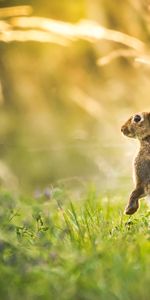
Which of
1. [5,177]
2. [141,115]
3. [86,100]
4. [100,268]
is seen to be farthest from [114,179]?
[100,268]

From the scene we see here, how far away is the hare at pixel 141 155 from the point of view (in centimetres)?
448

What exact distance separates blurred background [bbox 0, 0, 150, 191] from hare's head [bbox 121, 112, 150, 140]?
245 centimetres

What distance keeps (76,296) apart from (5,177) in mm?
2790

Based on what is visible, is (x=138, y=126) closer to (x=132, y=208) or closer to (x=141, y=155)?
(x=141, y=155)

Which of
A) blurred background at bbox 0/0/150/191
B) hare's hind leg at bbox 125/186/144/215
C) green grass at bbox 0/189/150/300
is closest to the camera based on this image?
green grass at bbox 0/189/150/300

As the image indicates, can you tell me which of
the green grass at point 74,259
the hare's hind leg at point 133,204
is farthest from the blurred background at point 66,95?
the green grass at point 74,259

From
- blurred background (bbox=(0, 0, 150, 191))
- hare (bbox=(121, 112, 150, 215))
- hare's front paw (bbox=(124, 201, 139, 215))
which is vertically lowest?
Result: hare's front paw (bbox=(124, 201, 139, 215))

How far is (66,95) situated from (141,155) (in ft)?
14.5

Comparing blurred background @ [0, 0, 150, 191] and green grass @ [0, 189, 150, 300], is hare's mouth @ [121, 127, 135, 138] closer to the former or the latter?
green grass @ [0, 189, 150, 300]

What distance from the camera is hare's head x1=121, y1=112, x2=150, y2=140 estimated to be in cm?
461

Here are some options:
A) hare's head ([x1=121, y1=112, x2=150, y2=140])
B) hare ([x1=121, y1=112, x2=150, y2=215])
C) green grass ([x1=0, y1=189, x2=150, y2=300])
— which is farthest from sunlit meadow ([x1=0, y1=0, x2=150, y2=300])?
hare's head ([x1=121, y1=112, x2=150, y2=140])

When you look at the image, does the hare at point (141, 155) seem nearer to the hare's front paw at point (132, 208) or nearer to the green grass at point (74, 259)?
A: the hare's front paw at point (132, 208)

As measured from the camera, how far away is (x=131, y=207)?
4434 mm

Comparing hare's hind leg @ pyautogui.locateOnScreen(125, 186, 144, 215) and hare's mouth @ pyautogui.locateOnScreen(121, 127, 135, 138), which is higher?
hare's mouth @ pyautogui.locateOnScreen(121, 127, 135, 138)
